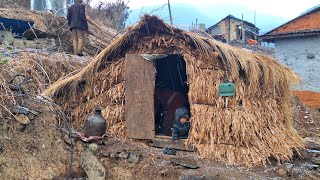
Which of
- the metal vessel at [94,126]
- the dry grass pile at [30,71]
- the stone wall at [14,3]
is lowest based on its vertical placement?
the metal vessel at [94,126]

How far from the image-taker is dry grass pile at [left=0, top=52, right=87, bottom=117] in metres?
5.58

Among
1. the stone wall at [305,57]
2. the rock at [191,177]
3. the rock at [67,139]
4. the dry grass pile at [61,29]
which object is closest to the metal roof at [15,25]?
the dry grass pile at [61,29]

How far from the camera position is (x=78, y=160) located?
5930mm

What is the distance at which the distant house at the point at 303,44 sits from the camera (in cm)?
1204

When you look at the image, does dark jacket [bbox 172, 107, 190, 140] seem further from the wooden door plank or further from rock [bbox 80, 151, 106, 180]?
rock [bbox 80, 151, 106, 180]

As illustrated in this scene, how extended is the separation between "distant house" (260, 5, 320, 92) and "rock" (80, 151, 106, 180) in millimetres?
8951

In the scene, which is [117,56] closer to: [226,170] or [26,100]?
[26,100]

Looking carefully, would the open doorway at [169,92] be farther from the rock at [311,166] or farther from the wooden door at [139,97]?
the rock at [311,166]

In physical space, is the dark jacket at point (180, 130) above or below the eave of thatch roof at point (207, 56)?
below

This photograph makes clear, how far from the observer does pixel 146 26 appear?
22.5 ft

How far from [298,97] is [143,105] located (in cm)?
791

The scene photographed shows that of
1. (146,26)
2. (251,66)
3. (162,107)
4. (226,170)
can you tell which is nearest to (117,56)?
(146,26)

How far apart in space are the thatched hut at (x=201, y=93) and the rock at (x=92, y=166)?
100cm

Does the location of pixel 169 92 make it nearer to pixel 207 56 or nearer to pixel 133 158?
pixel 207 56
